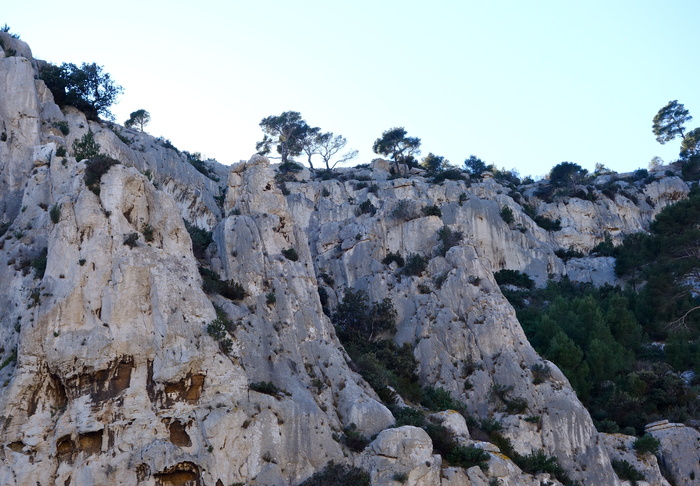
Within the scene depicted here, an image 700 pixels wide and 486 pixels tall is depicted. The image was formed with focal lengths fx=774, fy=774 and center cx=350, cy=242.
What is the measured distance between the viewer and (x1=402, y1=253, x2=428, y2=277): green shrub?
48.6 meters

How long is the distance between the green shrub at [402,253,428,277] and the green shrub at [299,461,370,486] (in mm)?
19709

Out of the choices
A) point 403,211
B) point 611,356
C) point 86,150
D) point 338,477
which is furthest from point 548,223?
point 338,477

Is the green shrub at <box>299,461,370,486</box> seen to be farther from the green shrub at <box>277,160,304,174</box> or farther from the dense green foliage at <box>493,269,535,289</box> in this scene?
the green shrub at <box>277,160,304,174</box>

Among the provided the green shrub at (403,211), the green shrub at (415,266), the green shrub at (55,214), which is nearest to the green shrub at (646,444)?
the green shrub at (415,266)

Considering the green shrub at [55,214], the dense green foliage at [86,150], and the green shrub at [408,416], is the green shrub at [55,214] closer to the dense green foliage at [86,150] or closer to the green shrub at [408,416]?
the dense green foliage at [86,150]

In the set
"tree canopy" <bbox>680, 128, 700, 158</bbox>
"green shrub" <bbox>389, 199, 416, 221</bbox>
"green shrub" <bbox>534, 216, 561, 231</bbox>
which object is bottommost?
"green shrub" <bbox>389, 199, 416, 221</bbox>

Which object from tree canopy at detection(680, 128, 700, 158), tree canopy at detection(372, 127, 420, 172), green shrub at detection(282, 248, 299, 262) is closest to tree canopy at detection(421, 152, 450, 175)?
tree canopy at detection(372, 127, 420, 172)

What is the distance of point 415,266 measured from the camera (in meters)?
48.7

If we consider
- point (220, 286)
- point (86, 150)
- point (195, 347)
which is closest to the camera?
point (195, 347)

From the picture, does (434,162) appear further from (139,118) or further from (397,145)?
(139,118)

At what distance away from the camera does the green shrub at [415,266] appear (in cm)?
4856

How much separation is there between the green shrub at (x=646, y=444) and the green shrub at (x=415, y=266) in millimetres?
16043

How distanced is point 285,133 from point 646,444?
59.7m

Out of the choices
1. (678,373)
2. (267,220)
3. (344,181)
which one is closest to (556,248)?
(344,181)
